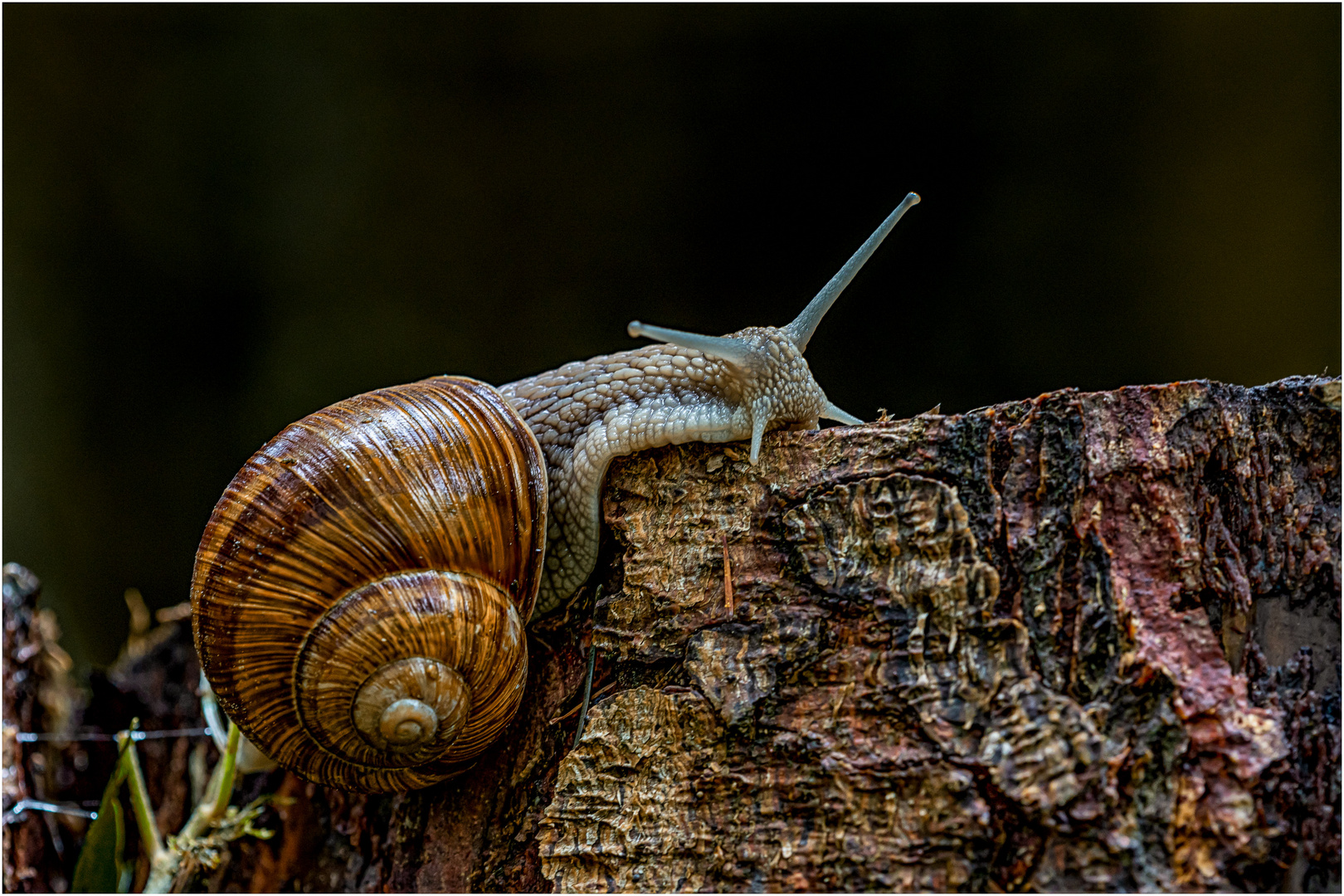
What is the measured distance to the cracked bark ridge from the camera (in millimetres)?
1028

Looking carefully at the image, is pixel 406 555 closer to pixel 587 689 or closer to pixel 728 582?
pixel 587 689

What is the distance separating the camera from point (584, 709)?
1.34 meters

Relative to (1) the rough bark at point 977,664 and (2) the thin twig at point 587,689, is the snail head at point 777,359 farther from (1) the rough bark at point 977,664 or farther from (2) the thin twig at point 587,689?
(2) the thin twig at point 587,689

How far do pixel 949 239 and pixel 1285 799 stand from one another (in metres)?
2.04

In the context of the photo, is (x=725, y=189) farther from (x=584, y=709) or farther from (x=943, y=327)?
(x=584, y=709)

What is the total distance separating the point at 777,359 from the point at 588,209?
1.80 m

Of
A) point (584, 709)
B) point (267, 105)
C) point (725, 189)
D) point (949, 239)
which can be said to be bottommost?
point (584, 709)

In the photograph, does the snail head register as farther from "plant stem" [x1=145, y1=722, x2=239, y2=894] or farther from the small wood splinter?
"plant stem" [x1=145, y1=722, x2=239, y2=894]

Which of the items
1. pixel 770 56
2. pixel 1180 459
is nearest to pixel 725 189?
pixel 770 56

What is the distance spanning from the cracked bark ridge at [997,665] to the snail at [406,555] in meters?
0.16

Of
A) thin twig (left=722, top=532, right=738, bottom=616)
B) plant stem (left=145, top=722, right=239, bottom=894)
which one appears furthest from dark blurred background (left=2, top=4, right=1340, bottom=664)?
plant stem (left=145, top=722, right=239, bottom=894)

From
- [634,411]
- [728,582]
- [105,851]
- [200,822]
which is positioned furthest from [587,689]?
[105,851]

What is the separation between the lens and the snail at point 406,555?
1.21 m

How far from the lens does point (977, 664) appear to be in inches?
44.1
